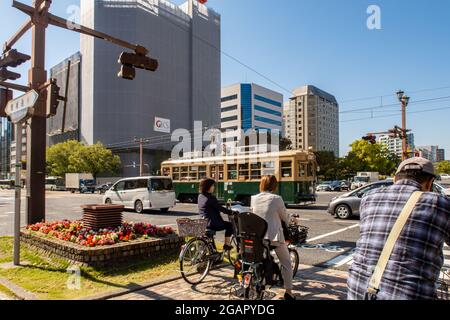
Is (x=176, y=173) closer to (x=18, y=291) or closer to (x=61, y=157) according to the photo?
(x=18, y=291)

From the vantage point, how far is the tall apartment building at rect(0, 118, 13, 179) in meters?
119

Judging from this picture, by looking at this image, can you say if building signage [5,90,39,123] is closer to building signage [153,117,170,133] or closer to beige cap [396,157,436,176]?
beige cap [396,157,436,176]

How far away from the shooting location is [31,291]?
201 inches

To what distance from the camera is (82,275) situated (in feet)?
19.1

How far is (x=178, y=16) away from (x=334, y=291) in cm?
7723

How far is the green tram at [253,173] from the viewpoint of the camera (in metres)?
17.8

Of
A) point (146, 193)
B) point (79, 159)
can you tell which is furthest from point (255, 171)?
point (79, 159)

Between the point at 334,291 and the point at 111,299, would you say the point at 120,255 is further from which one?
the point at 334,291

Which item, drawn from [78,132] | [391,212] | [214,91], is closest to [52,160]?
[78,132]

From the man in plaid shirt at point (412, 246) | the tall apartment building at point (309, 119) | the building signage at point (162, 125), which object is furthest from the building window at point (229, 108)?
the man in plaid shirt at point (412, 246)

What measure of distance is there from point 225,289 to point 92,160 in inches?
2240

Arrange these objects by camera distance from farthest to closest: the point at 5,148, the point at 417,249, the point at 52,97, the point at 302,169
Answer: the point at 5,148 < the point at 302,169 < the point at 52,97 < the point at 417,249

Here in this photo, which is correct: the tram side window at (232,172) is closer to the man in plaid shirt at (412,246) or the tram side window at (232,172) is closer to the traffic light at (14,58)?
the traffic light at (14,58)

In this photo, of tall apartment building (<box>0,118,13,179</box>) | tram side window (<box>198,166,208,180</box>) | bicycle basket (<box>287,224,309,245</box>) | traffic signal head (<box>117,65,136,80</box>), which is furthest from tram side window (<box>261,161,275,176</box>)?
tall apartment building (<box>0,118,13,179</box>)
